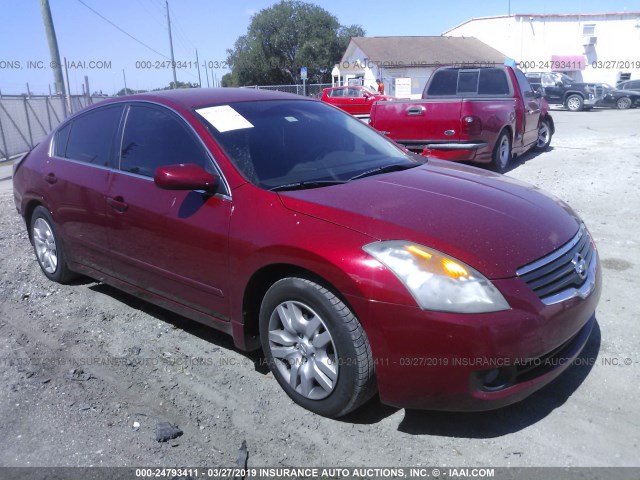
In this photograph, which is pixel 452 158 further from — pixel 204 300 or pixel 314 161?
pixel 204 300

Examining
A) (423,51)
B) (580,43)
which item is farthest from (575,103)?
(423,51)

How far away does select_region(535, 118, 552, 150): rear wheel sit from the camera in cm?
1121

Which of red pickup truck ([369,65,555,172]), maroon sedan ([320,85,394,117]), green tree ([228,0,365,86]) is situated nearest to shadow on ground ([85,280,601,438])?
red pickup truck ([369,65,555,172])

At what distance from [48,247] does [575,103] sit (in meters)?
27.7

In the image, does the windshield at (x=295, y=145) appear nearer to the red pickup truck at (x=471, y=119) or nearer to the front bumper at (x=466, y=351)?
the front bumper at (x=466, y=351)

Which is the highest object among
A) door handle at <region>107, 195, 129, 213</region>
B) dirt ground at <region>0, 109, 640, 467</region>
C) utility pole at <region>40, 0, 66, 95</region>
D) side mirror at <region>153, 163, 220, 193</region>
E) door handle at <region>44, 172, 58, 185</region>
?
utility pole at <region>40, 0, 66, 95</region>

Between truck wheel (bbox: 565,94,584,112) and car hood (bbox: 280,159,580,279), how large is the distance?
2673cm

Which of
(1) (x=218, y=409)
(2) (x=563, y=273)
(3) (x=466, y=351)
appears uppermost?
(2) (x=563, y=273)

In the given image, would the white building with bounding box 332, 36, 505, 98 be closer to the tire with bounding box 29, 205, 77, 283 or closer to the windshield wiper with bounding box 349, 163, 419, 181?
the tire with bounding box 29, 205, 77, 283

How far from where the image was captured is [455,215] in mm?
2912

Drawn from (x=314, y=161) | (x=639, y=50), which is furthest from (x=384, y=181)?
(x=639, y=50)

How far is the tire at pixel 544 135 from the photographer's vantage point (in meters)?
11.2

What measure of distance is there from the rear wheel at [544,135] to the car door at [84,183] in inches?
360

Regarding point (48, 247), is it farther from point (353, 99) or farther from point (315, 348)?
point (353, 99)
